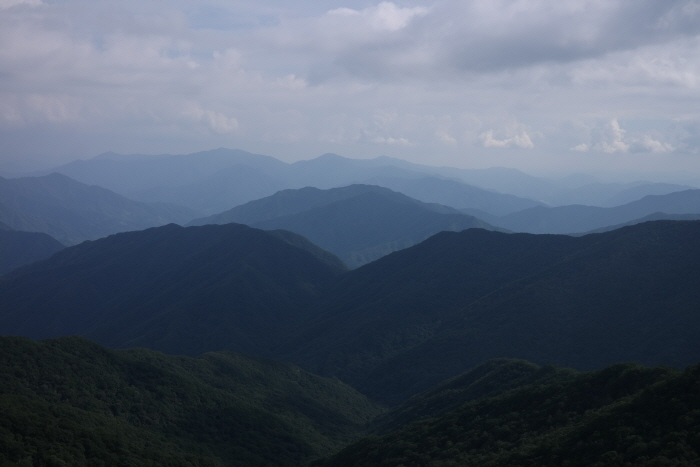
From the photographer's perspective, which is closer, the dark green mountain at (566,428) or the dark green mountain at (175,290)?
the dark green mountain at (566,428)

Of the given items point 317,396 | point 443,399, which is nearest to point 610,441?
point 443,399

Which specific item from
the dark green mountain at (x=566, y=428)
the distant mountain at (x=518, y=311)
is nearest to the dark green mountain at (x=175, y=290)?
the distant mountain at (x=518, y=311)

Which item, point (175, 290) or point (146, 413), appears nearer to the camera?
point (146, 413)

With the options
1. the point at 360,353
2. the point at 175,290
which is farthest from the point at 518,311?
the point at 175,290


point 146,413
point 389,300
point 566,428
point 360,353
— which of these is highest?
point 389,300

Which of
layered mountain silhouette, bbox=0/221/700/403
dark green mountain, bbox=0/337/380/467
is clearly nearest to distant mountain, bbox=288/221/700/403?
layered mountain silhouette, bbox=0/221/700/403

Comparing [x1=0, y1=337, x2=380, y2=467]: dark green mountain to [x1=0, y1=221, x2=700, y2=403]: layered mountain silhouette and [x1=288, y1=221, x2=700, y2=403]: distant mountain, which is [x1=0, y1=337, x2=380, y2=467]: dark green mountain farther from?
[x1=0, y1=221, x2=700, y2=403]: layered mountain silhouette

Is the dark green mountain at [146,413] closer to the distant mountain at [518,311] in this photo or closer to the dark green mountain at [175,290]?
the distant mountain at [518,311]

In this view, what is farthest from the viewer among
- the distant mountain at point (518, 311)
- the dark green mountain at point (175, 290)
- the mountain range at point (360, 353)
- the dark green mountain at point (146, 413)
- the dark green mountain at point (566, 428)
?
the dark green mountain at point (175, 290)

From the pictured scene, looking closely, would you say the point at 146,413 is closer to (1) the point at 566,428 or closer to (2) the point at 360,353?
(1) the point at 566,428
